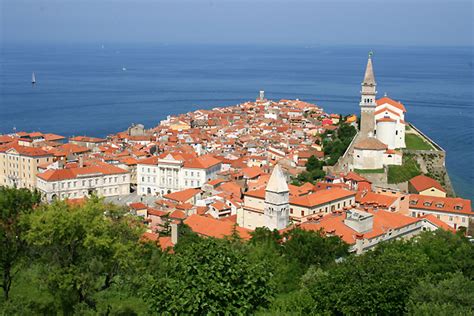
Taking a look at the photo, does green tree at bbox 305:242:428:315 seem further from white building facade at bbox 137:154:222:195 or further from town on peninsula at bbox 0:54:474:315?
white building facade at bbox 137:154:222:195

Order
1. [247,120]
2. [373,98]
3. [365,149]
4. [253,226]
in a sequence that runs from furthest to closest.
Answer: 1. [247,120]
2. [373,98]
3. [365,149]
4. [253,226]

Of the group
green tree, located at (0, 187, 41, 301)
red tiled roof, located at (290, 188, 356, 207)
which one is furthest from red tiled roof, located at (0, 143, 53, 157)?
green tree, located at (0, 187, 41, 301)

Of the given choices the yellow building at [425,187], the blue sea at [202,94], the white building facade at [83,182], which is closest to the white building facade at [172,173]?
the white building facade at [83,182]

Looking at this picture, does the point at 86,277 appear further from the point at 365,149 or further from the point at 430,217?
the point at 365,149

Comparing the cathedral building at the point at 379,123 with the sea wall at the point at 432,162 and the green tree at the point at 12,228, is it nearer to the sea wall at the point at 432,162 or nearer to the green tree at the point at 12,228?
the sea wall at the point at 432,162

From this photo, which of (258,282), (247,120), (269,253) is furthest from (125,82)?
(258,282)

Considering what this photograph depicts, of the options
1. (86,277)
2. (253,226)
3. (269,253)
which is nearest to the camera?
(86,277)
